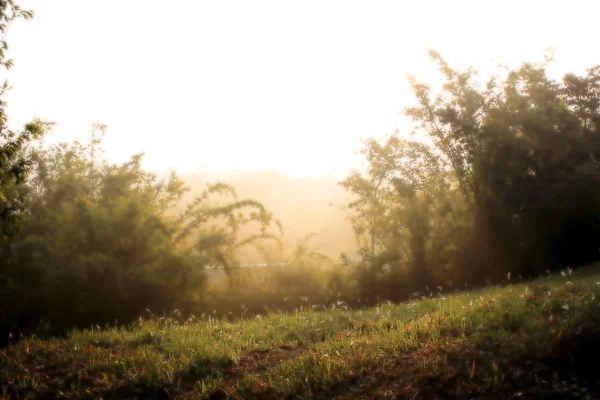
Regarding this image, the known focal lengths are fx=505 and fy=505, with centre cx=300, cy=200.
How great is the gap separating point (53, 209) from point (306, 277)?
8453 millimetres

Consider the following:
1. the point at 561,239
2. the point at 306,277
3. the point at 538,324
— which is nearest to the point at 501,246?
the point at 561,239

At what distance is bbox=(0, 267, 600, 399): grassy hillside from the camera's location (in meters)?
5.49

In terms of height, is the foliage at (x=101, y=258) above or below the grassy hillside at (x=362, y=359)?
above

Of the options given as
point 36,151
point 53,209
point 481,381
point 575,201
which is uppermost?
point 36,151

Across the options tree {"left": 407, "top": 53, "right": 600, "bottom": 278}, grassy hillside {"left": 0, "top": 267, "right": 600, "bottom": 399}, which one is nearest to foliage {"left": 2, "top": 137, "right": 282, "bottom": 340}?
grassy hillside {"left": 0, "top": 267, "right": 600, "bottom": 399}

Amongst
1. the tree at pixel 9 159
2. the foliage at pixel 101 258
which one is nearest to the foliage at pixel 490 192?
the foliage at pixel 101 258

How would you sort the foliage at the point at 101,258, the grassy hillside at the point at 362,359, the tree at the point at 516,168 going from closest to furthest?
the grassy hillside at the point at 362,359 < the foliage at the point at 101,258 < the tree at the point at 516,168

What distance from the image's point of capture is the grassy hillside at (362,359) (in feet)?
18.0

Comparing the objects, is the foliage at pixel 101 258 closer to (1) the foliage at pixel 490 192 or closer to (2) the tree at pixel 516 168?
(1) the foliage at pixel 490 192

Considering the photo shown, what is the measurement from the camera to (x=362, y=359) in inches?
251

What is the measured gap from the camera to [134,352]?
7.96m

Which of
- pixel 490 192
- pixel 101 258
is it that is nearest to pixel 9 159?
pixel 101 258

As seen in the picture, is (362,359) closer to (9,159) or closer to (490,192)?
(9,159)

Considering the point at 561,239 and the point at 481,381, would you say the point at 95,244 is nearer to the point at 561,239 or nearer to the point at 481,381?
the point at 481,381
